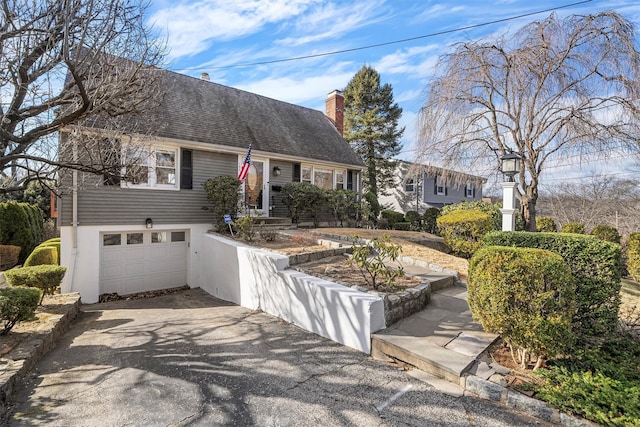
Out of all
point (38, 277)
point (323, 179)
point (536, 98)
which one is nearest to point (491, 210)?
point (536, 98)

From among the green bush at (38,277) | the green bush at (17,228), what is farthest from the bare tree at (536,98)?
the green bush at (17,228)

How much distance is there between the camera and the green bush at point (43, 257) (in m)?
9.86

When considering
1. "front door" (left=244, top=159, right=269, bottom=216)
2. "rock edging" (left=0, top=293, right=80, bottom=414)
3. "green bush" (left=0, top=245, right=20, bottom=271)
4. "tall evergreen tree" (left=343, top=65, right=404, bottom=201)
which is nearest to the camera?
"rock edging" (left=0, top=293, right=80, bottom=414)

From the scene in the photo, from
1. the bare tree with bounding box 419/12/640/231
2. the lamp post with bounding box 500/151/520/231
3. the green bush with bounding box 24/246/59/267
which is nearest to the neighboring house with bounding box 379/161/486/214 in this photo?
the bare tree with bounding box 419/12/640/231

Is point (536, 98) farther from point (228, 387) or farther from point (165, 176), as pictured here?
point (165, 176)

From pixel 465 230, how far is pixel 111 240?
10229 mm

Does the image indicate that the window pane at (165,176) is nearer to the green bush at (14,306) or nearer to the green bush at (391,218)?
the green bush at (14,306)

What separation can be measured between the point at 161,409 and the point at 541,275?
13.0 feet

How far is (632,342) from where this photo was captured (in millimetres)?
4023

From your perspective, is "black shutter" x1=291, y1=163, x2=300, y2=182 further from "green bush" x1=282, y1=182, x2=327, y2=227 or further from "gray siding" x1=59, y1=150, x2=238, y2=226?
"gray siding" x1=59, y1=150, x2=238, y2=226

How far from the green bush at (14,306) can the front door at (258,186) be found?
24.5 ft

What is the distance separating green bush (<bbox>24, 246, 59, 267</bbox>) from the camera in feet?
32.3

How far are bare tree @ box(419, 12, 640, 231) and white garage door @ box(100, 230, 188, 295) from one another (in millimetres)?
8564

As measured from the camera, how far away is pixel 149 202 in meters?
9.38
